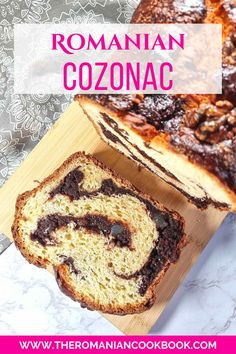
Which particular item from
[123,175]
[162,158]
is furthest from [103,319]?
[162,158]

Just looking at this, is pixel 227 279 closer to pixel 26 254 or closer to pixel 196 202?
pixel 196 202

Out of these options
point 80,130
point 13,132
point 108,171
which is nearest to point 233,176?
point 108,171

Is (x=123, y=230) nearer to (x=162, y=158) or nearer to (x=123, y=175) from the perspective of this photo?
A: (x=123, y=175)

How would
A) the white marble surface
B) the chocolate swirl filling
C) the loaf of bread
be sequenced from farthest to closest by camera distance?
1. the white marble surface
2. the chocolate swirl filling
3. the loaf of bread

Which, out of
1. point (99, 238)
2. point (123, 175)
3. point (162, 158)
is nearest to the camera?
point (162, 158)

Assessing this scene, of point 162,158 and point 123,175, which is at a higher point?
point 162,158

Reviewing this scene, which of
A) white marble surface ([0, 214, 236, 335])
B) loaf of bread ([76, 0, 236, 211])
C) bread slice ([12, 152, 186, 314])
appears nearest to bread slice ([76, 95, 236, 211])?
loaf of bread ([76, 0, 236, 211])

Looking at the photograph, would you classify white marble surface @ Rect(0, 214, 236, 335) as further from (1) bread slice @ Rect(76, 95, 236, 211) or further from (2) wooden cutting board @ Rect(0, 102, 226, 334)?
(1) bread slice @ Rect(76, 95, 236, 211)

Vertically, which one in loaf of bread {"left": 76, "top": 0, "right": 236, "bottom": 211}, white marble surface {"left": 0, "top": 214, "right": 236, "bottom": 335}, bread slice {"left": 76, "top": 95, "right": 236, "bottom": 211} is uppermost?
loaf of bread {"left": 76, "top": 0, "right": 236, "bottom": 211}
